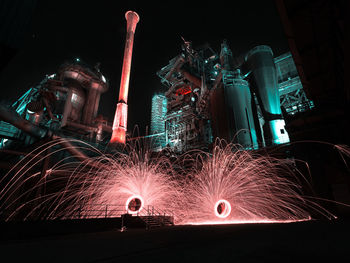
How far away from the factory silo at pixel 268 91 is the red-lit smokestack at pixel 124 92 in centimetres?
1979

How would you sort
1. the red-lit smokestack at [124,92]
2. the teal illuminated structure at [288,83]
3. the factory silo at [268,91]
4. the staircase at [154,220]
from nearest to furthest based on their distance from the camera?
→ the staircase at [154,220] < the factory silo at [268,91] < the red-lit smokestack at [124,92] < the teal illuminated structure at [288,83]

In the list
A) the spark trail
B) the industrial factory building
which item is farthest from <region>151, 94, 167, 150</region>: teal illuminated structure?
the spark trail

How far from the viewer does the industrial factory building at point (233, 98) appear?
24797 mm

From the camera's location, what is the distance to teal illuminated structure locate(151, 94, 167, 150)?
151 feet

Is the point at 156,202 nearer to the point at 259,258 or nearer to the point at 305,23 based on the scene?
the point at 259,258

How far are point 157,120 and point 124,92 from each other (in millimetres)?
23120

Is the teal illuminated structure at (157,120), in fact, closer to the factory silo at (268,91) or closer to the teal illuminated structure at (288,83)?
the factory silo at (268,91)

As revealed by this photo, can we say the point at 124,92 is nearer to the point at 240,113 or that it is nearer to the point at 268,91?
the point at 240,113

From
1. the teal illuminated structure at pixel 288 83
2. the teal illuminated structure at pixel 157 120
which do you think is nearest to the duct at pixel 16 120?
the teal illuminated structure at pixel 157 120

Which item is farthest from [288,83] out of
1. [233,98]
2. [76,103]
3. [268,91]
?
[76,103]

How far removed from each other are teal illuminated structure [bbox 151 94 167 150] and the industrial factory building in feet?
22.8

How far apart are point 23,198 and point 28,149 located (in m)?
5.81

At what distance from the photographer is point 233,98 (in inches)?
1040

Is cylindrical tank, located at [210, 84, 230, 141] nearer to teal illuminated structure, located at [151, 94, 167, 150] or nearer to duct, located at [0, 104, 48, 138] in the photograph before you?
teal illuminated structure, located at [151, 94, 167, 150]
